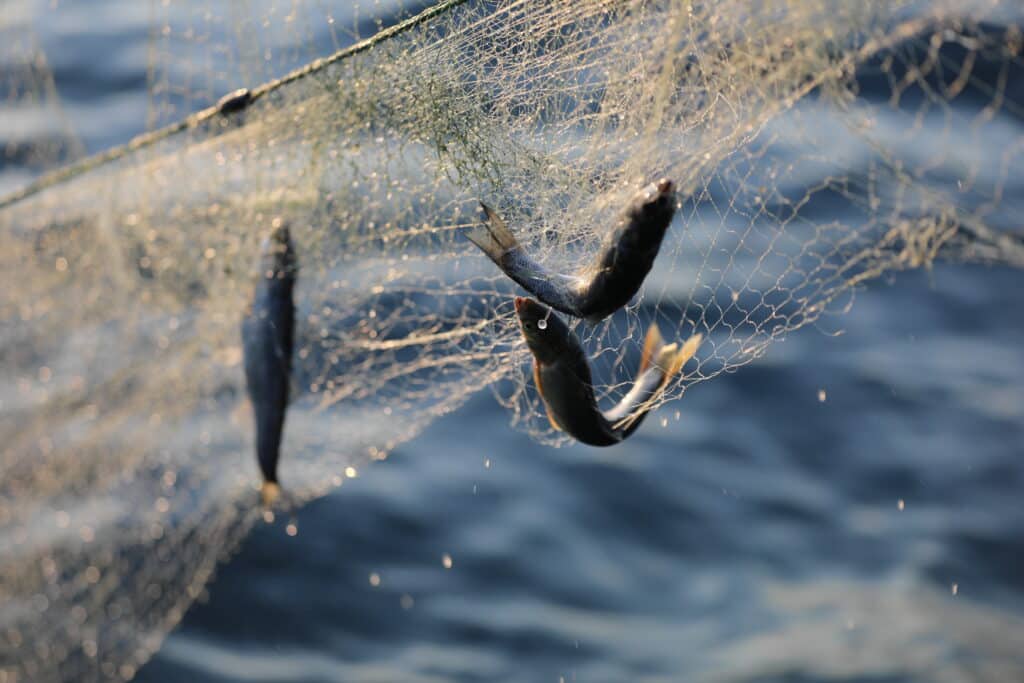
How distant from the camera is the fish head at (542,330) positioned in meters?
2.98

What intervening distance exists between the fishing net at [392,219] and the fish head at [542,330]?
316 mm

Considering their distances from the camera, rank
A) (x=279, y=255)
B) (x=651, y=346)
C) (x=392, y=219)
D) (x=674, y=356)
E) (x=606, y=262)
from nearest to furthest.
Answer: (x=606, y=262), (x=674, y=356), (x=651, y=346), (x=392, y=219), (x=279, y=255)

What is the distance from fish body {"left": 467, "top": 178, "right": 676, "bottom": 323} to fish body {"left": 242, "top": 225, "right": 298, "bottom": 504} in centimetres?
195

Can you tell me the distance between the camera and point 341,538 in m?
7.35

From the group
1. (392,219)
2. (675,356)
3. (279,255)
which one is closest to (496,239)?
(675,356)

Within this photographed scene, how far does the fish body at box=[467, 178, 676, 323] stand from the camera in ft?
7.97

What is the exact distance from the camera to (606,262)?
8.29ft

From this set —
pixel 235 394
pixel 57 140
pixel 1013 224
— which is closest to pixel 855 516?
pixel 1013 224

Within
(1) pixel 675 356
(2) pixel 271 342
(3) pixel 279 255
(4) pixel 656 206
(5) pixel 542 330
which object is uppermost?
(4) pixel 656 206

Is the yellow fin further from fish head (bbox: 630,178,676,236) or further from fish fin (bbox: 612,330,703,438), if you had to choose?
fish head (bbox: 630,178,676,236)

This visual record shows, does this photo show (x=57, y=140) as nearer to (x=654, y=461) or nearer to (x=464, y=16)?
(x=654, y=461)

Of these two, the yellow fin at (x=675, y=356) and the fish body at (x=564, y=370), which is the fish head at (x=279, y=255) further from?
the yellow fin at (x=675, y=356)

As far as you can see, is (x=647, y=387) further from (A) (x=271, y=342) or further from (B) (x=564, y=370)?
(A) (x=271, y=342)

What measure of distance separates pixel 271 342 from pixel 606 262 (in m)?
2.44
